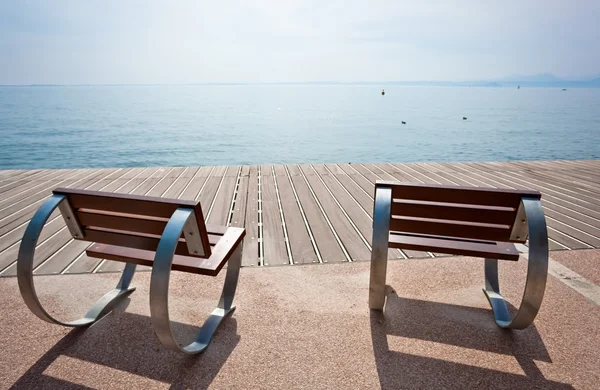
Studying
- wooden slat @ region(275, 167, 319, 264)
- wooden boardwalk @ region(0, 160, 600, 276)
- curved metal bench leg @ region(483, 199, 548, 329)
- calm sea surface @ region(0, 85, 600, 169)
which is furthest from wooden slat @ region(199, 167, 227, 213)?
calm sea surface @ region(0, 85, 600, 169)

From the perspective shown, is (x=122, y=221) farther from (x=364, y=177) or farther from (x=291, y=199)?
(x=364, y=177)

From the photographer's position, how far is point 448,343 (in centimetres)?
227

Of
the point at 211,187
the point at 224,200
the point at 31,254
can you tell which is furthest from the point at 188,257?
the point at 211,187

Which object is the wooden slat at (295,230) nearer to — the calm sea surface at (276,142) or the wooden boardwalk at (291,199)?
the wooden boardwalk at (291,199)

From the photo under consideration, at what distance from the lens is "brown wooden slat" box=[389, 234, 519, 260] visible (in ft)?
7.41

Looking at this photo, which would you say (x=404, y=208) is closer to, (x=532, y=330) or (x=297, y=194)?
(x=532, y=330)

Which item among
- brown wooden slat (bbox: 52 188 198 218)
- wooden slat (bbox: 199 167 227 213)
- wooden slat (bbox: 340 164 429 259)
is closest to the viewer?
brown wooden slat (bbox: 52 188 198 218)

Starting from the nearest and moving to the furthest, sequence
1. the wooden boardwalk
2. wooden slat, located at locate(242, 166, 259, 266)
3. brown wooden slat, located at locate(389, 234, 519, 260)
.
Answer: brown wooden slat, located at locate(389, 234, 519, 260) → wooden slat, located at locate(242, 166, 259, 266) → the wooden boardwalk

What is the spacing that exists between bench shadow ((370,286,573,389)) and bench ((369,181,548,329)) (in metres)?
0.13

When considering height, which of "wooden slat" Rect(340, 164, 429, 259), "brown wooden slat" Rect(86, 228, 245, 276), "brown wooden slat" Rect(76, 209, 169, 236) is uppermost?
"brown wooden slat" Rect(76, 209, 169, 236)

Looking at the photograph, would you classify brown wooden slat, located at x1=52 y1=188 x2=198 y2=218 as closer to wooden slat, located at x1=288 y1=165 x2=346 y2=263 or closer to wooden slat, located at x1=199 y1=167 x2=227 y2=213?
wooden slat, located at x1=288 y1=165 x2=346 y2=263

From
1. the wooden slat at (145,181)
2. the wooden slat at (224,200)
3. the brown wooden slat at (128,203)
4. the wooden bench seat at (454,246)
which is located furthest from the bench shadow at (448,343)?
the wooden slat at (145,181)

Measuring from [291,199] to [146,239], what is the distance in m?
3.04

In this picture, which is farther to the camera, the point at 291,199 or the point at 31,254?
the point at 291,199
